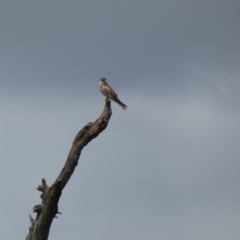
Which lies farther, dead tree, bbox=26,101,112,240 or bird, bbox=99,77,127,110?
bird, bbox=99,77,127,110

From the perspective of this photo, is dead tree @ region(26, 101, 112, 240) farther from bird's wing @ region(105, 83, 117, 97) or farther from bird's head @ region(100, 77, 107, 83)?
bird's head @ region(100, 77, 107, 83)

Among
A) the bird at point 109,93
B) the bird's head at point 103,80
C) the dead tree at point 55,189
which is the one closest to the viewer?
the dead tree at point 55,189

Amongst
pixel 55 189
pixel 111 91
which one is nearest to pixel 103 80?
pixel 111 91

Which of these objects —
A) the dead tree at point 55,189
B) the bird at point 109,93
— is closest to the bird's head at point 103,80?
the bird at point 109,93

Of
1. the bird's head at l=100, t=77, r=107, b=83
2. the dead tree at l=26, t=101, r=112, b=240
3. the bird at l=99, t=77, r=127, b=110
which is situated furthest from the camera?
the bird's head at l=100, t=77, r=107, b=83

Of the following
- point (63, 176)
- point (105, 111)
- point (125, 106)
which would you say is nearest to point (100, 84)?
point (125, 106)

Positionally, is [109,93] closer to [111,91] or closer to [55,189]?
[111,91]

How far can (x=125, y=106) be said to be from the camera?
55.3ft

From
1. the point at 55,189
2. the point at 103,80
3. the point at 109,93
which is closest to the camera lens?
the point at 55,189

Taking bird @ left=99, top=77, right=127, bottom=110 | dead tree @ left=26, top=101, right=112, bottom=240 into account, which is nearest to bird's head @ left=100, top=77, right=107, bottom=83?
bird @ left=99, top=77, right=127, bottom=110

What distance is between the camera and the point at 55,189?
12.9 m

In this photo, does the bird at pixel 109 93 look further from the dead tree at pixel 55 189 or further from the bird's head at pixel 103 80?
the dead tree at pixel 55 189

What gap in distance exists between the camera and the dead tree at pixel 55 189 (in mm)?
12883

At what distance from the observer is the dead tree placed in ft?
42.3
